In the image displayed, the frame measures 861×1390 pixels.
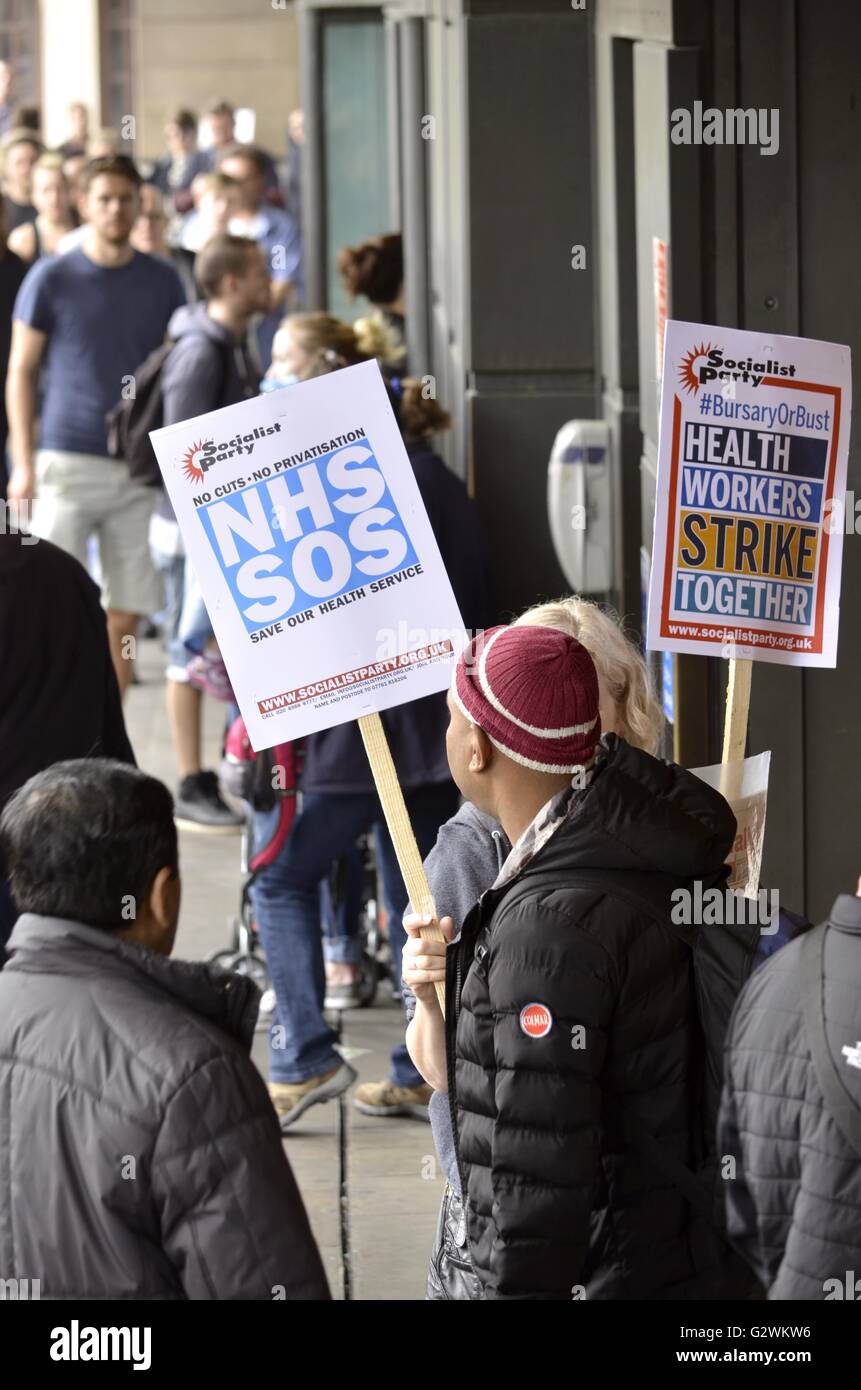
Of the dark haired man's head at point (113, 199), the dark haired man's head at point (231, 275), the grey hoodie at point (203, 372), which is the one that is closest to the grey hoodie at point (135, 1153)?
the grey hoodie at point (203, 372)

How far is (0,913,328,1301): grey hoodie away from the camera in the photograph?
2330 millimetres

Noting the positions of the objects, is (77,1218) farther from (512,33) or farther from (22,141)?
(22,141)

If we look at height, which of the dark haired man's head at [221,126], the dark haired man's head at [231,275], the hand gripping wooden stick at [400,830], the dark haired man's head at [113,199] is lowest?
the hand gripping wooden stick at [400,830]

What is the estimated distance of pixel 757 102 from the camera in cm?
430

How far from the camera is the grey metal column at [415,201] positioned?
10086 millimetres

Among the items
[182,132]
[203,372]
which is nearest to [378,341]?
[203,372]

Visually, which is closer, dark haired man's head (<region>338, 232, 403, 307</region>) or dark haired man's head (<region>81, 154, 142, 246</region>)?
dark haired man's head (<region>338, 232, 403, 307</region>)

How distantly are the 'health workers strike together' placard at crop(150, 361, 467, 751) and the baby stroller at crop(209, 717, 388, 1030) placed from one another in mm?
1611

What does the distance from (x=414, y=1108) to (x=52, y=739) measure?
5.78 ft

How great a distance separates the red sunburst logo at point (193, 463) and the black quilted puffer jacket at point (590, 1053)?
0.86 m

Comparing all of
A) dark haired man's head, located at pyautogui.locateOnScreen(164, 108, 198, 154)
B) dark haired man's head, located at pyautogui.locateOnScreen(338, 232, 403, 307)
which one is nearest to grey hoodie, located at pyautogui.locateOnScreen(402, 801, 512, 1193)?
dark haired man's head, located at pyautogui.locateOnScreen(338, 232, 403, 307)

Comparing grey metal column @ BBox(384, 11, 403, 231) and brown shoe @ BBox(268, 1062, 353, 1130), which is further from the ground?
grey metal column @ BBox(384, 11, 403, 231)

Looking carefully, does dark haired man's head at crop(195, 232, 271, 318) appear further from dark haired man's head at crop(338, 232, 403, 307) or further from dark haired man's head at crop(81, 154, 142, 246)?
dark haired man's head at crop(81, 154, 142, 246)

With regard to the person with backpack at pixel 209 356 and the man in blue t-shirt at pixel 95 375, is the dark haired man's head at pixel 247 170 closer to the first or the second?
the man in blue t-shirt at pixel 95 375
